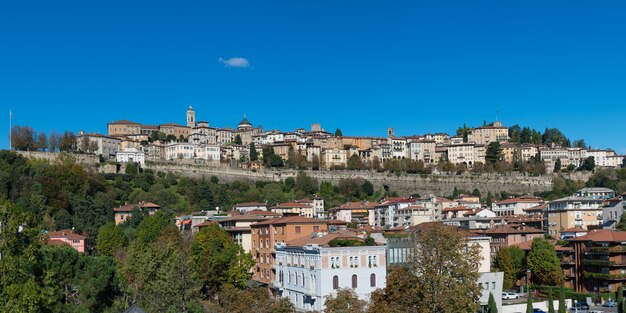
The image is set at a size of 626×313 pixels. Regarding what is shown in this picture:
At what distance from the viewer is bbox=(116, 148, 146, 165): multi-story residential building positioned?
108188 millimetres

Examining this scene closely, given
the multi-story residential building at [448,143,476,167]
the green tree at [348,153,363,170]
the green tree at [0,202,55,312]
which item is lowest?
the green tree at [0,202,55,312]

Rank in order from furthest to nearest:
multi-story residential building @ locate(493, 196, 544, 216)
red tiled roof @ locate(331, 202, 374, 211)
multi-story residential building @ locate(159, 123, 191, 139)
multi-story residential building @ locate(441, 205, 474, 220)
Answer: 1. multi-story residential building @ locate(159, 123, 191, 139)
2. multi-story residential building @ locate(493, 196, 544, 216)
3. red tiled roof @ locate(331, 202, 374, 211)
4. multi-story residential building @ locate(441, 205, 474, 220)

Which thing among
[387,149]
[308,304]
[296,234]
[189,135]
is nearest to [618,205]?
[296,234]

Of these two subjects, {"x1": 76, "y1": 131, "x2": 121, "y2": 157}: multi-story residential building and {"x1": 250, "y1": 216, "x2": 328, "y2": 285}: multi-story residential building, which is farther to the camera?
{"x1": 76, "y1": 131, "x2": 121, "y2": 157}: multi-story residential building

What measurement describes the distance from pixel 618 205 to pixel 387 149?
72.1m

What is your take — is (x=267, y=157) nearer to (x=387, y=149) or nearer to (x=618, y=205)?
(x=387, y=149)

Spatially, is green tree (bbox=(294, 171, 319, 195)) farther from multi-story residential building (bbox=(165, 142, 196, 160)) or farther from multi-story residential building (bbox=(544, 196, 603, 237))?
multi-story residential building (bbox=(544, 196, 603, 237))

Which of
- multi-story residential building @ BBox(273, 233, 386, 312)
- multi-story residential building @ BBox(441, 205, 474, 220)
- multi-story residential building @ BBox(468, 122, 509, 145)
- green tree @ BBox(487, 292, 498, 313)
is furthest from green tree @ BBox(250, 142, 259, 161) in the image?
green tree @ BBox(487, 292, 498, 313)

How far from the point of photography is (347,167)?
118500 millimetres

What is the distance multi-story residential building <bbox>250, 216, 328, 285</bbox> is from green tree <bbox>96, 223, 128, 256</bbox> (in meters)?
12.2

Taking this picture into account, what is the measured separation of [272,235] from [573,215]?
30.2 metres

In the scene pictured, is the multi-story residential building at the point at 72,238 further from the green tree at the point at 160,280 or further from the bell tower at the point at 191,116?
the bell tower at the point at 191,116

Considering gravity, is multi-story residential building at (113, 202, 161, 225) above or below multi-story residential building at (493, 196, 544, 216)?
above

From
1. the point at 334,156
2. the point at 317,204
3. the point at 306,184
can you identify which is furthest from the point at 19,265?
the point at 334,156
